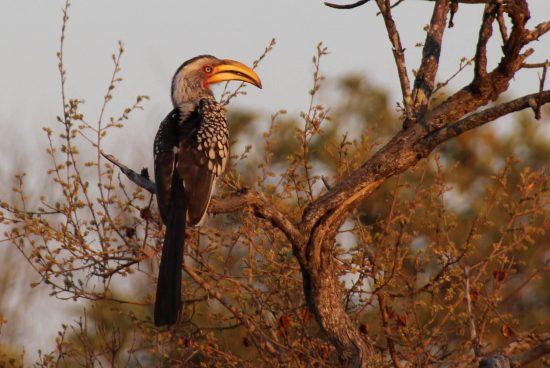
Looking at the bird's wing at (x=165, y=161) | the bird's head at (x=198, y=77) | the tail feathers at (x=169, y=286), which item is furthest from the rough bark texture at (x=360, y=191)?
the bird's head at (x=198, y=77)

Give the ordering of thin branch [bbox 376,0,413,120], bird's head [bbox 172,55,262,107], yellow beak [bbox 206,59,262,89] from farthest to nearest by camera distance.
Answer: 1. bird's head [bbox 172,55,262,107]
2. yellow beak [bbox 206,59,262,89]
3. thin branch [bbox 376,0,413,120]

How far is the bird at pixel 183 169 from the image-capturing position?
4590mm

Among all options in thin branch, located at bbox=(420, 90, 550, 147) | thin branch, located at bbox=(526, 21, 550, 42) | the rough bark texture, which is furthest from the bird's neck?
thin branch, located at bbox=(526, 21, 550, 42)

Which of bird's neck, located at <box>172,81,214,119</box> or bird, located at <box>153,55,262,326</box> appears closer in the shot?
bird, located at <box>153,55,262,326</box>

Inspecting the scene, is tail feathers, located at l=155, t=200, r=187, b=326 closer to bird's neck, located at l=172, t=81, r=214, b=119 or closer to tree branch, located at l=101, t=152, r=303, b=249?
tree branch, located at l=101, t=152, r=303, b=249

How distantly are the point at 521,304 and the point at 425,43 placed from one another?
26.4 ft

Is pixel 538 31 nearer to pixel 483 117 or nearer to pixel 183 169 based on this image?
pixel 483 117

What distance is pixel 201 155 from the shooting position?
209 inches

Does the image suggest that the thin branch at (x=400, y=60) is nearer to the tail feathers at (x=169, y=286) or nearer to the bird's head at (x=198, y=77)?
the tail feathers at (x=169, y=286)

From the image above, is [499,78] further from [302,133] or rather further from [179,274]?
[179,274]

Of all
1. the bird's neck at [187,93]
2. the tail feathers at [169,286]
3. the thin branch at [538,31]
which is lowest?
the tail feathers at [169,286]

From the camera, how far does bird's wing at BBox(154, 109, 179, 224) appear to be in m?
4.95

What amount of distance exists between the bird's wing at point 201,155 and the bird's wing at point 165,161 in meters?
0.05

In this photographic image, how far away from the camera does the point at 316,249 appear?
411cm
